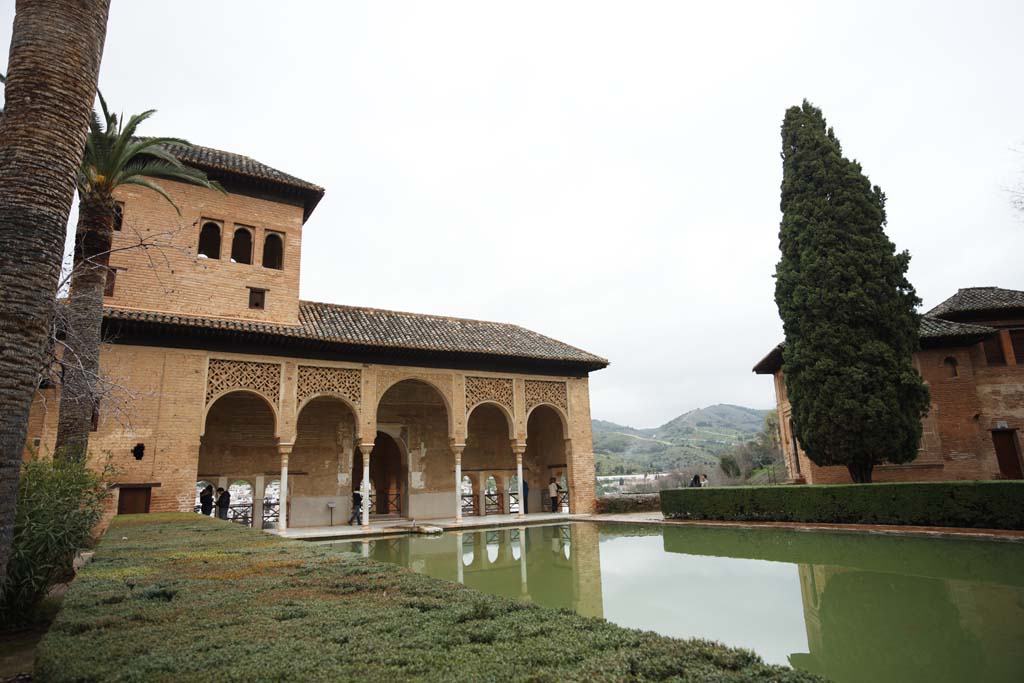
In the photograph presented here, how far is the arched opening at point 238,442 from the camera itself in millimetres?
17094

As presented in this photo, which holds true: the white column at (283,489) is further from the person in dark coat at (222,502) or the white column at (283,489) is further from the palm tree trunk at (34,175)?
the palm tree trunk at (34,175)

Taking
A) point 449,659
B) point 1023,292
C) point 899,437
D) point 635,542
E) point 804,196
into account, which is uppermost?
point 804,196

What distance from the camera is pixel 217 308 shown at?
15953mm

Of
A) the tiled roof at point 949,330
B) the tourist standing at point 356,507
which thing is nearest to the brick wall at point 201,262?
the tourist standing at point 356,507

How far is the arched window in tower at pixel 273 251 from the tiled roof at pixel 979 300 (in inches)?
861

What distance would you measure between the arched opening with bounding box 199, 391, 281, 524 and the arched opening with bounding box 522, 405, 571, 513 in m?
9.09

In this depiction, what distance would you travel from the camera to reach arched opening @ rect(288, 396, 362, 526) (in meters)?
18.3

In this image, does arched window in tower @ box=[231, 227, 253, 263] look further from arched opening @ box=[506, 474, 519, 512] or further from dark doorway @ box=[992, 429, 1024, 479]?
dark doorway @ box=[992, 429, 1024, 479]

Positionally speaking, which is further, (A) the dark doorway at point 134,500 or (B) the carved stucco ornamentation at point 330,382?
(B) the carved stucco ornamentation at point 330,382

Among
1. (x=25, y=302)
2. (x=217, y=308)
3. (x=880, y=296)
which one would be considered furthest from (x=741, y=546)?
(x=217, y=308)

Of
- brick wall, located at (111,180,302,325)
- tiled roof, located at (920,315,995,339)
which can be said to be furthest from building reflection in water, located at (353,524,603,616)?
tiled roof, located at (920,315,995,339)

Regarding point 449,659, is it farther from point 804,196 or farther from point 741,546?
point 804,196

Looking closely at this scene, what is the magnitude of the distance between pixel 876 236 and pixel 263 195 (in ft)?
55.2

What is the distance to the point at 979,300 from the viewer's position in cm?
2084
